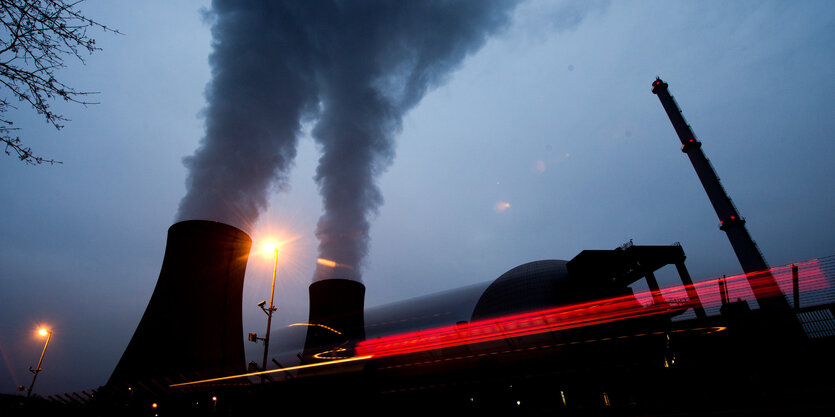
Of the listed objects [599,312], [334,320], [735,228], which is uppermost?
[735,228]

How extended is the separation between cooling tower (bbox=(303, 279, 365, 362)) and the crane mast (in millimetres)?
37657

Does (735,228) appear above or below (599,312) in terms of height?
above

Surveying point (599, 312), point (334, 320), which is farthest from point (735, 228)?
point (334, 320)

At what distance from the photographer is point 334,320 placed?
20.4 metres

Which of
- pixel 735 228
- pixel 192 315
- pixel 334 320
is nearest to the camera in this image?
pixel 192 315

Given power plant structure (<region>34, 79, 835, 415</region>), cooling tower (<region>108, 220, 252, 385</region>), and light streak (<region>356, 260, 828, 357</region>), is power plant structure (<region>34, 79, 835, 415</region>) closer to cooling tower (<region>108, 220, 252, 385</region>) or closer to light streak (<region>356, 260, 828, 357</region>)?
cooling tower (<region>108, 220, 252, 385</region>)

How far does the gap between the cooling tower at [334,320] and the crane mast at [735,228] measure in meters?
37.7

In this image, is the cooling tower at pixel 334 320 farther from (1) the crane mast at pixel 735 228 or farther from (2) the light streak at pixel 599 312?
(1) the crane mast at pixel 735 228

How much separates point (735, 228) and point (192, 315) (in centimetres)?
4751

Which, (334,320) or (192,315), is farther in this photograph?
(334,320)

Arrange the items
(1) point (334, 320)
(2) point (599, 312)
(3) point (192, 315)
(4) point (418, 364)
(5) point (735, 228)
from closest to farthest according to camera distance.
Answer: (3) point (192, 315), (4) point (418, 364), (1) point (334, 320), (2) point (599, 312), (5) point (735, 228)

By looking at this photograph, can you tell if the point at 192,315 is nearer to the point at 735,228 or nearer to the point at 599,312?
the point at 599,312

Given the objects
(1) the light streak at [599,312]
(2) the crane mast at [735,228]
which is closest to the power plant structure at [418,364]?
(1) the light streak at [599,312]

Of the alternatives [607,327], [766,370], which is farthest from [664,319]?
[766,370]
